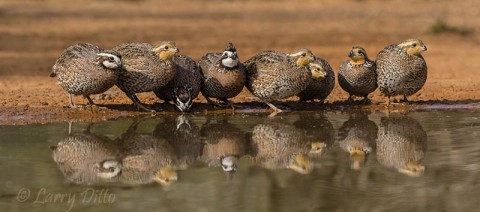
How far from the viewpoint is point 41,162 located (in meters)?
9.62

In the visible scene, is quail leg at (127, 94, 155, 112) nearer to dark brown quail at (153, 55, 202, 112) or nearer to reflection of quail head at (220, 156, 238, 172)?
dark brown quail at (153, 55, 202, 112)

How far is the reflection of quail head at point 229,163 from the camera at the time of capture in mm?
9414

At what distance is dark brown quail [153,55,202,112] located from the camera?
497 inches

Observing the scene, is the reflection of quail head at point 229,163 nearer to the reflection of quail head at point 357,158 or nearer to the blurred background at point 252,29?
the reflection of quail head at point 357,158

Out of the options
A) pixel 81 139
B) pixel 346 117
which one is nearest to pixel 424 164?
pixel 346 117

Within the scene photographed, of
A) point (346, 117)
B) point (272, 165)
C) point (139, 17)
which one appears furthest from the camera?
point (139, 17)

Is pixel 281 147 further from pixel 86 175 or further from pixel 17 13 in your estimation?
pixel 17 13

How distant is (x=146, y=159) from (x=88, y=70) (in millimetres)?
2882

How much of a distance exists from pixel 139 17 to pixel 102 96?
16.0 metres

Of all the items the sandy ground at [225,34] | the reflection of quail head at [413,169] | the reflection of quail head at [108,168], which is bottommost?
the reflection of quail head at [108,168]

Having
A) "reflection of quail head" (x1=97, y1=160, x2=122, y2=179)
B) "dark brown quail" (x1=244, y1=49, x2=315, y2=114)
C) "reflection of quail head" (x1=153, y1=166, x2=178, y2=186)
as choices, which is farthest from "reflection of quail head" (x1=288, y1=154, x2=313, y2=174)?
"dark brown quail" (x1=244, y1=49, x2=315, y2=114)

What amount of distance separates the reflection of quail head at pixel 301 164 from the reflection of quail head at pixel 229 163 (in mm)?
556
